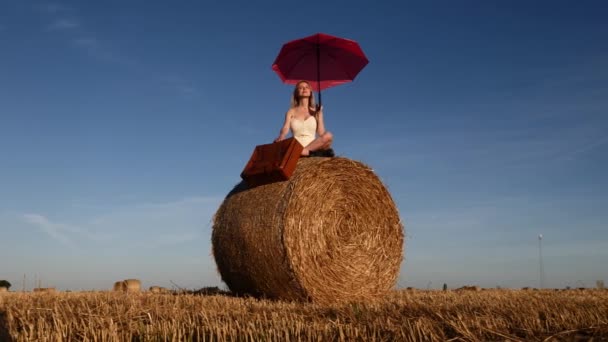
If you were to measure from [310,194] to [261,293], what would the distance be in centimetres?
133

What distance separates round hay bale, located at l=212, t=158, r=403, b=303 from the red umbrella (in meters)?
2.25

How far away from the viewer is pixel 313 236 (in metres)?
6.96

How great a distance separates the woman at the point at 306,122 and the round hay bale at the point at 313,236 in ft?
1.02

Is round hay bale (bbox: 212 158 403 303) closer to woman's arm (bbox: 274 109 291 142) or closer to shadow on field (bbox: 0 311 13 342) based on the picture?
woman's arm (bbox: 274 109 291 142)

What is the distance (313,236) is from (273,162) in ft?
3.17

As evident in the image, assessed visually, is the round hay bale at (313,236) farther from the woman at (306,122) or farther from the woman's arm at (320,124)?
the woman's arm at (320,124)

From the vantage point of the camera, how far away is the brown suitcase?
695 cm

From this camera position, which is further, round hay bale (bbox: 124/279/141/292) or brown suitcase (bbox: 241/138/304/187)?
round hay bale (bbox: 124/279/141/292)

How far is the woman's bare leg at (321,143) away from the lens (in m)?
7.58

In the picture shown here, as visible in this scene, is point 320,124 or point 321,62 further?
point 321,62

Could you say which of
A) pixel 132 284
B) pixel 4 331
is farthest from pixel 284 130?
pixel 4 331

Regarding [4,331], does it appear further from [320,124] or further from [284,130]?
[320,124]

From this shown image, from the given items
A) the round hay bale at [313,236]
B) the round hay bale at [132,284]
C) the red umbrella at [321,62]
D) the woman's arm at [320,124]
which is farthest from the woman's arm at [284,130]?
the round hay bale at [132,284]

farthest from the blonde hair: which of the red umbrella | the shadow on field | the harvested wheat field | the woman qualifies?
the shadow on field
